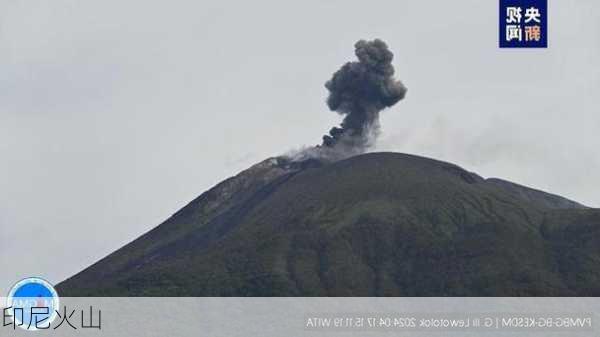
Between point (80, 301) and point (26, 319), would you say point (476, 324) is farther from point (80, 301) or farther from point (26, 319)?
point (26, 319)

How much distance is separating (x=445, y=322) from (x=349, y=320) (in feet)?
105

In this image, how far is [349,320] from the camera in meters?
159

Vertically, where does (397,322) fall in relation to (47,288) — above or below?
below

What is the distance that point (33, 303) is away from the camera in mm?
72312

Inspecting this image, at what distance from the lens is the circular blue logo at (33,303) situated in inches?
2749

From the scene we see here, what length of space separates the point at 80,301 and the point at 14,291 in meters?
116

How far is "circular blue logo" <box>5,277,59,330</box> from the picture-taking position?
2749 inches

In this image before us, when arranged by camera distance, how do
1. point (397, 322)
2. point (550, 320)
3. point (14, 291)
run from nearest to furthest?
point (14, 291) < point (550, 320) < point (397, 322)

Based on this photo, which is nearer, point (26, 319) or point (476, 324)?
point (26, 319)

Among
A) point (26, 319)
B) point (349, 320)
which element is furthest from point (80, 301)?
point (26, 319)

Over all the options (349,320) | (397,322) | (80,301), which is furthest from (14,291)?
(397,322)

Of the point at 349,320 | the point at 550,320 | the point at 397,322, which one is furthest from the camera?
the point at 397,322

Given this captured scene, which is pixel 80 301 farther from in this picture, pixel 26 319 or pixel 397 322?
pixel 26 319

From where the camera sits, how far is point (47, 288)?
70.2 meters
